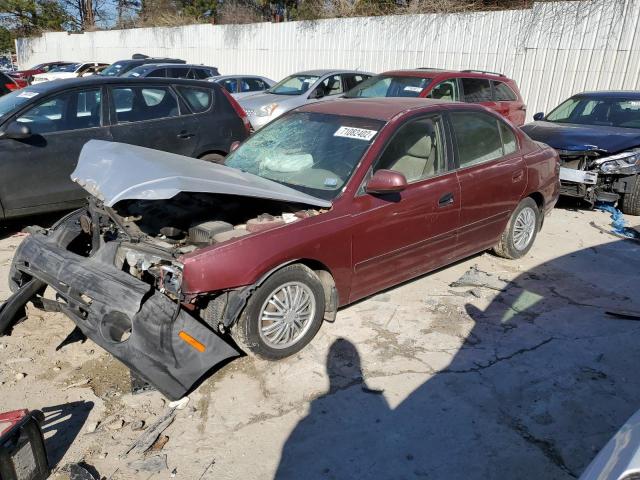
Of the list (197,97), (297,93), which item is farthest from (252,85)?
(197,97)

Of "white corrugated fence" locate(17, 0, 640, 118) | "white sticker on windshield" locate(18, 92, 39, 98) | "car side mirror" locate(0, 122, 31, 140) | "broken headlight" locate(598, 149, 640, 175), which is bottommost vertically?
"broken headlight" locate(598, 149, 640, 175)

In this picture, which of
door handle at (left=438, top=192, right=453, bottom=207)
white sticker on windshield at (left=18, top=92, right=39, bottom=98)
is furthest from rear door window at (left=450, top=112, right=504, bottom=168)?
white sticker on windshield at (left=18, top=92, right=39, bottom=98)

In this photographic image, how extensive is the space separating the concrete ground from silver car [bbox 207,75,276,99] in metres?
10.3

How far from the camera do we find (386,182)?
3.72 m

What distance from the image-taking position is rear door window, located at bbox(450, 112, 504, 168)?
4641mm

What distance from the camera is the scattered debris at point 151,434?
2914mm

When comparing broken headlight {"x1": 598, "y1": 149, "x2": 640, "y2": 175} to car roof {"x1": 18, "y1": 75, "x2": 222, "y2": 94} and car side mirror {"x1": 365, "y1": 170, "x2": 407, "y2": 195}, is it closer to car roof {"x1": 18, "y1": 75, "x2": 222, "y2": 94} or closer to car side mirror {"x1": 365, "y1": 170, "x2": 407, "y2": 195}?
car side mirror {"x1": 365, "y1": 170, "x2": 407, "y2": 195}

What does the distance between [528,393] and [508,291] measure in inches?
63.8

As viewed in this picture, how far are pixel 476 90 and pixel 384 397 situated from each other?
309 inches

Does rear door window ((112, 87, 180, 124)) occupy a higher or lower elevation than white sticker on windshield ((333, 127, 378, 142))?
lower

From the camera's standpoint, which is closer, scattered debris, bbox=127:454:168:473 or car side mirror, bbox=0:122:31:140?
scattered debris, bbox=127:454:168:473

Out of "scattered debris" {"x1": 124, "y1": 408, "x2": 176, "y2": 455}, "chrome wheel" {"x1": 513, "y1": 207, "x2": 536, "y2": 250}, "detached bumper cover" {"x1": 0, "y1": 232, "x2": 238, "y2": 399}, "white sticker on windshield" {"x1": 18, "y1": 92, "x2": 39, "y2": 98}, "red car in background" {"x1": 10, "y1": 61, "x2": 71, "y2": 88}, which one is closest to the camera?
"scattered debris" {"x1": 124, "y1": 408, "x2": 176, "y2": 455}

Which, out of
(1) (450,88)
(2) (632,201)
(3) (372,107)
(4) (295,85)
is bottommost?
(2) (632,201)

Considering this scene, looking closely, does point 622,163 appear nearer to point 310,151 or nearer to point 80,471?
point 310,151
